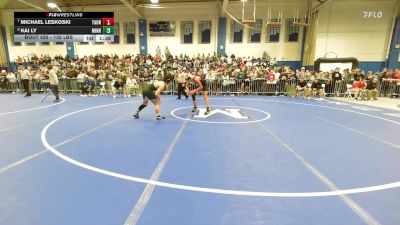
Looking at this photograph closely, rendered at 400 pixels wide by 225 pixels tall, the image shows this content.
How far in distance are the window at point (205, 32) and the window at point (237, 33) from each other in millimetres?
2288

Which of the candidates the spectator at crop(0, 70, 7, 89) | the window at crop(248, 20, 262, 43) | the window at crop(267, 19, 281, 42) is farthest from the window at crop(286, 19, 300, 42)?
the spectator at crop(0, 70, 7, 89)

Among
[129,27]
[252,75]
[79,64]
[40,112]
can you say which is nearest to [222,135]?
[40,112]

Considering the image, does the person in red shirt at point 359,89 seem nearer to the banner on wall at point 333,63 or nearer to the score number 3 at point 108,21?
the banner on wall at point 333,63

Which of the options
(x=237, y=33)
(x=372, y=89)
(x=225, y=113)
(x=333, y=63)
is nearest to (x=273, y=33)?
(x=237, y=33)

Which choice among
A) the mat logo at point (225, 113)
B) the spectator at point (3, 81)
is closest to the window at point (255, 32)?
the mat logo at point (225, 113)

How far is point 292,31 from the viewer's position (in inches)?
877

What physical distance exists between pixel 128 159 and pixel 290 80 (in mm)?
13249

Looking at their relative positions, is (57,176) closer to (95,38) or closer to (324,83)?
(95,38)

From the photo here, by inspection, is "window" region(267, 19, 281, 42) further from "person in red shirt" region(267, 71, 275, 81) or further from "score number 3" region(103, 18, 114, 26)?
"score number 3" region(103, 18, 114, 26)

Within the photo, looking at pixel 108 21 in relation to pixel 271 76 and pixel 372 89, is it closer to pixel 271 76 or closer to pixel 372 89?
pixel 271 76

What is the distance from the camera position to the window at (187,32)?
76.4 ft

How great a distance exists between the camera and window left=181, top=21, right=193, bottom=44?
23.3 metres

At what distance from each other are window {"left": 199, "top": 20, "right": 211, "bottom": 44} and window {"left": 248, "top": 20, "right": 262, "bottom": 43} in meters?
3.90

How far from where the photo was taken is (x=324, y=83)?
1520cm
